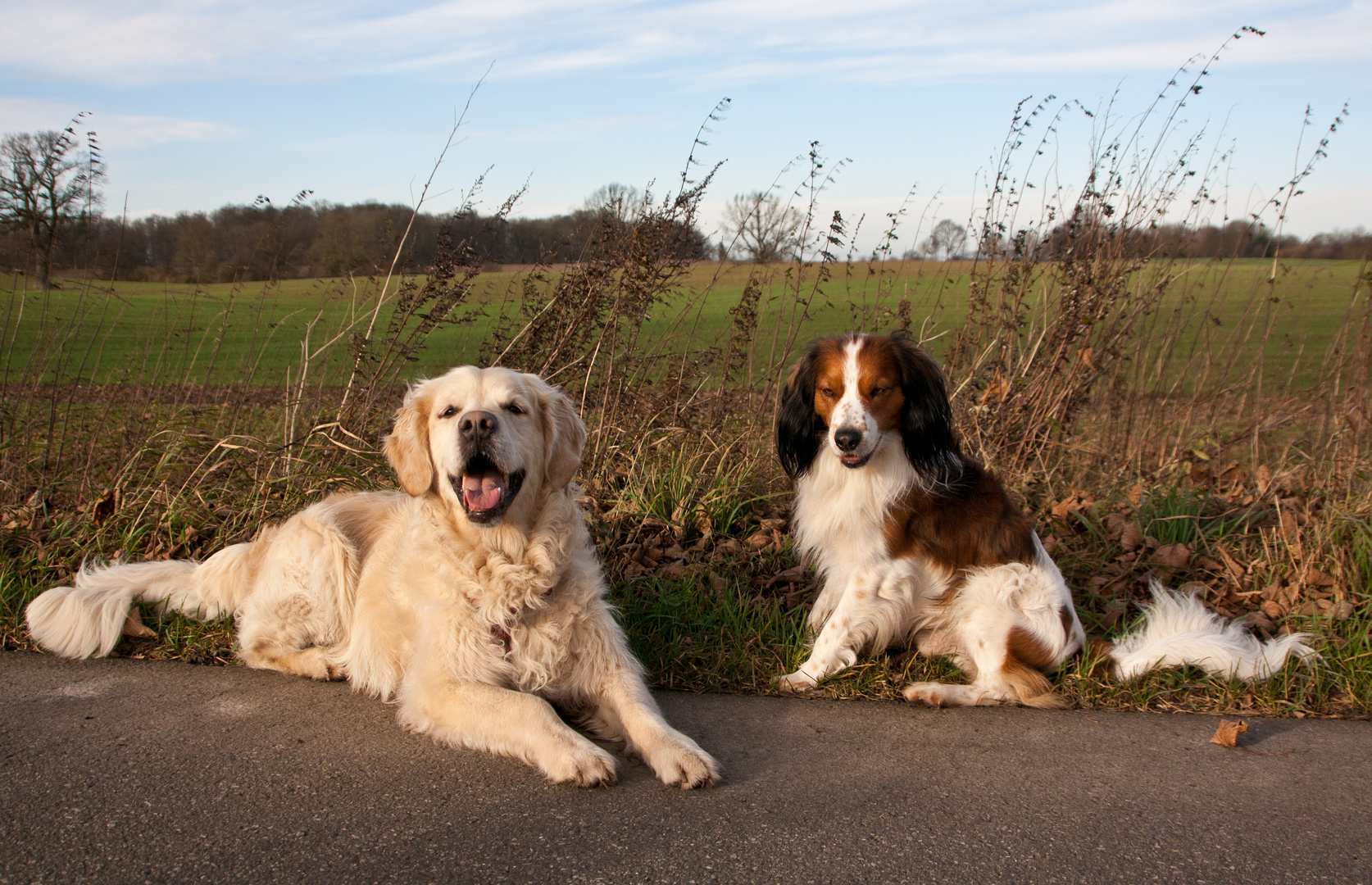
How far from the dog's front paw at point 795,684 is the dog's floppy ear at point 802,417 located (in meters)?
1.00

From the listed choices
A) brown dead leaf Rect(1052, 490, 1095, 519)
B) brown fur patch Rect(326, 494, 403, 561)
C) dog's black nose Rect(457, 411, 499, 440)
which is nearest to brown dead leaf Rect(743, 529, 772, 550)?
brown dead leaf Rect(1052, 490, 1095, 519)

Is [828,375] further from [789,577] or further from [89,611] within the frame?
[89,611]

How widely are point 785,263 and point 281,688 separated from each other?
472 centimetres

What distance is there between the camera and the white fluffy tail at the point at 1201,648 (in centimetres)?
375

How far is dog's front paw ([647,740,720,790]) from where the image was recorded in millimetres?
2859

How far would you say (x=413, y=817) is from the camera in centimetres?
264

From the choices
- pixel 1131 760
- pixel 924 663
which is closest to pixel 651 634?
pixel 924 663

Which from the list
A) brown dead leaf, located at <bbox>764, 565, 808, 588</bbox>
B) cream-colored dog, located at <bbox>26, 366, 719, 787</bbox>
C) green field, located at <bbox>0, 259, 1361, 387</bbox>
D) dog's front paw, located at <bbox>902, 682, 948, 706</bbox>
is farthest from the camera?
green field, located at <bbox>0, 259, 1361, 387</bbox>

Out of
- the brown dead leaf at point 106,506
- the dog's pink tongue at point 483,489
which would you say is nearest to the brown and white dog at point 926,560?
the dog's pink tongue at point 483,489

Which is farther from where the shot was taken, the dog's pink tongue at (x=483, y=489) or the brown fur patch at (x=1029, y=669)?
the brown fur patch at (x=1029, y=669)

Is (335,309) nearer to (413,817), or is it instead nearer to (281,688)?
(281,688)

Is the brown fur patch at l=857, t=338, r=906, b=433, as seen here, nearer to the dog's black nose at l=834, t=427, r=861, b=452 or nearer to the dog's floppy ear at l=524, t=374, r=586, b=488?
the dog's black nose at l=834, t=427, r=861, b=452

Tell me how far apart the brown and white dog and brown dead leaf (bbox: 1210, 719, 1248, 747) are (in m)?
0.45

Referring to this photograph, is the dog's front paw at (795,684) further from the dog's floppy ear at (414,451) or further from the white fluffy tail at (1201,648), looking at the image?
the dog's floppy ear at (414,451)
